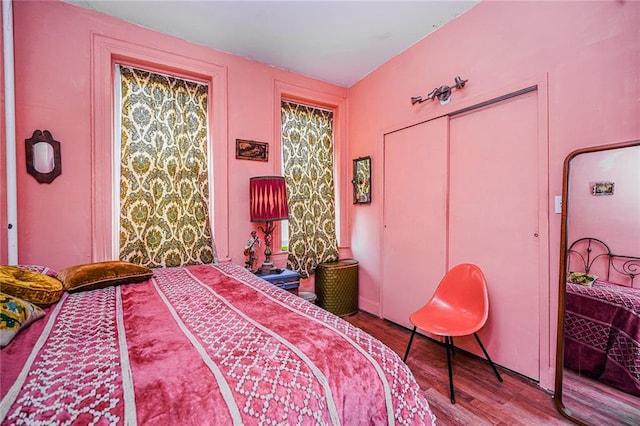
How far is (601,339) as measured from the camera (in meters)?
1.59

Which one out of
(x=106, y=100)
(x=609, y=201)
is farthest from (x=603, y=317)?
(x=106, y=100)

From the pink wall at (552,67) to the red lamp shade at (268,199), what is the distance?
1298 mm

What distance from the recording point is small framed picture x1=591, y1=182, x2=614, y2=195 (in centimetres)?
158

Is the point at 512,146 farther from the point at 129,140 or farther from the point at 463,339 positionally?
the point at 129,140

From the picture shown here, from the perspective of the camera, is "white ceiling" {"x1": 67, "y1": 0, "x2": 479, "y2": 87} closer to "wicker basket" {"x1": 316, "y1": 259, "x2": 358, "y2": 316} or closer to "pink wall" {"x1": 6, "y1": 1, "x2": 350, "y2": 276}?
"pink wall" {"x1": 6, "y1": 1, "x2": 350, "y2": 276}

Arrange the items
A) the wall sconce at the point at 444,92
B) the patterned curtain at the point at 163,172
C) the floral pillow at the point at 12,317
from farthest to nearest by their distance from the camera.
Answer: the patterned curtain at the point at 163,172 → the wall sconce at the point at 444,92 → the floral pillow at the point at 12,317

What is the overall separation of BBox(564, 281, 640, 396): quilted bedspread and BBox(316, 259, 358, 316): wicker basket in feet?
6.56

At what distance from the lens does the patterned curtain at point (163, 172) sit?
2506 millimetres

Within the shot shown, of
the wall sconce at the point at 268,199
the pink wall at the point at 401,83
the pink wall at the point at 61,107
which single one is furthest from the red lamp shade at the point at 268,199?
the pink wall at the point at 61,107

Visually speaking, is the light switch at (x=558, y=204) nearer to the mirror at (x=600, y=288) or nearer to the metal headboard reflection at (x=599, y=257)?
the mirror at (x=600, y=288)

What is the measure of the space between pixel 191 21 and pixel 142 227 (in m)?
1.81

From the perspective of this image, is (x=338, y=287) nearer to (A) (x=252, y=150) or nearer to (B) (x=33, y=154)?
(A) (x=252, y=150)

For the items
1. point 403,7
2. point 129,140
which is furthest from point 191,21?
point 403,7

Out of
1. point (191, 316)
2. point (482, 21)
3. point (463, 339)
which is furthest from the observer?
point (463, 339)
